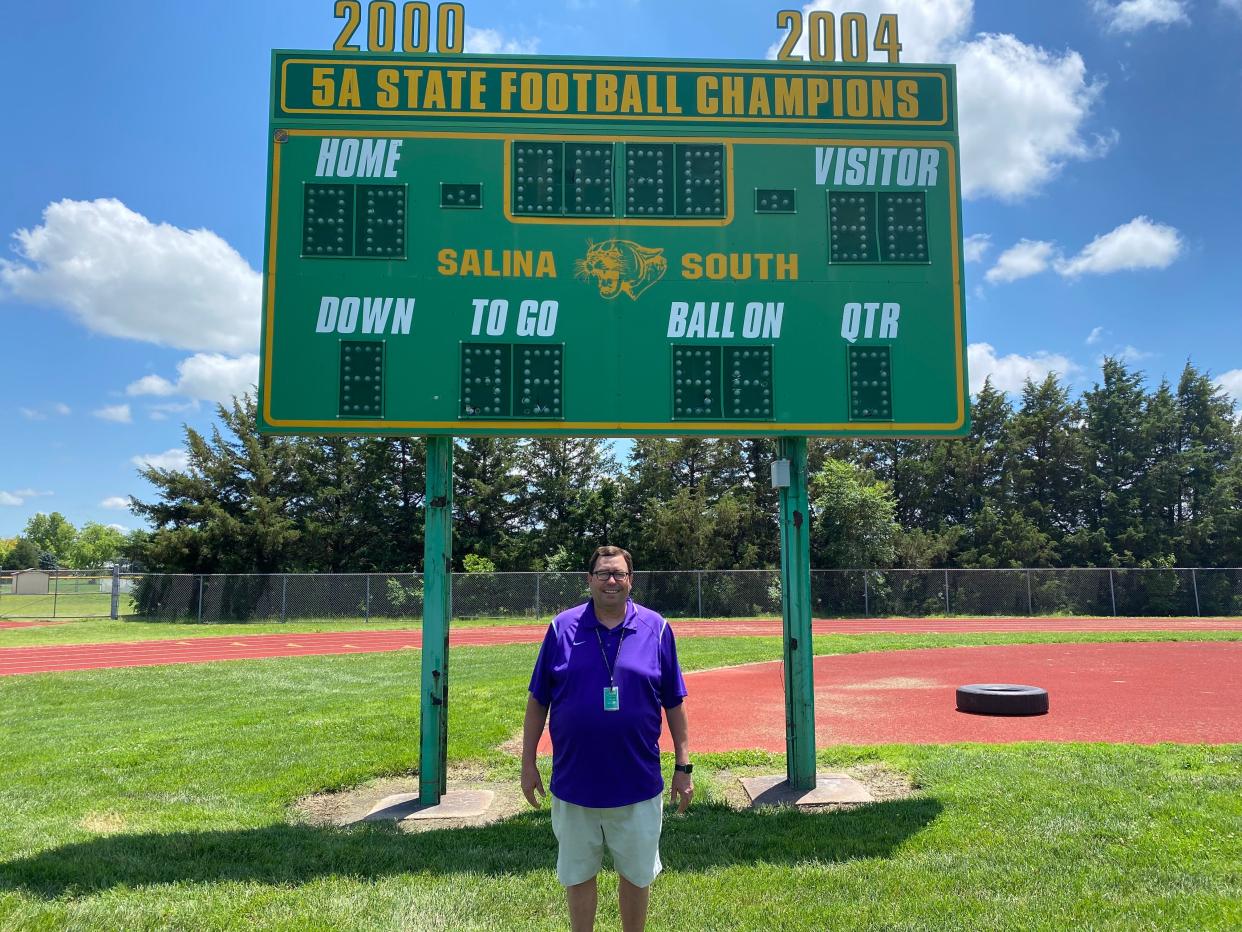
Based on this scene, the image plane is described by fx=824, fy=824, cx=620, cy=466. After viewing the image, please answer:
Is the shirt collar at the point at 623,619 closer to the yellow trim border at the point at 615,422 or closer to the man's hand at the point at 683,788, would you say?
the man's hand at the point at 683,788

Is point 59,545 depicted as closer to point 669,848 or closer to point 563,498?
point 563,498

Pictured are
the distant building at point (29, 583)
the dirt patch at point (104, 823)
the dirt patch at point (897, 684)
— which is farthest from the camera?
the distant building at point (29, 583)

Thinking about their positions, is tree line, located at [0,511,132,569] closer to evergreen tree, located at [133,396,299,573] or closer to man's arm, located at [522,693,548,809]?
evergreen tree, located at [133,396,299,573]

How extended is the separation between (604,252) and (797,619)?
345 centimetres

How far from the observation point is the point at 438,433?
260 inches

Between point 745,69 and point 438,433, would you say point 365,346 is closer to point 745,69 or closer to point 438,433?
point 438,433

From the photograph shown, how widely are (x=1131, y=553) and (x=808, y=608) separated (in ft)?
128

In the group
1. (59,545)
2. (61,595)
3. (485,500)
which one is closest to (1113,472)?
(485,500)

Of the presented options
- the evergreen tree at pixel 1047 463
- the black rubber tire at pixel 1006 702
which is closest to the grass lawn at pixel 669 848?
the black rubber tire at pixel 1006 702

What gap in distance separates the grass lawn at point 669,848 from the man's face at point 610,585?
1780mm

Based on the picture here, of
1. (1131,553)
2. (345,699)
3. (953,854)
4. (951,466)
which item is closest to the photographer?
(953,854)

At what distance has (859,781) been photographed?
7008mm

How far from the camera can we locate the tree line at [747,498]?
34.9 m

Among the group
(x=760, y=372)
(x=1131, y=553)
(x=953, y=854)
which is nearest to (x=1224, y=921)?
(x=953, y=854)
